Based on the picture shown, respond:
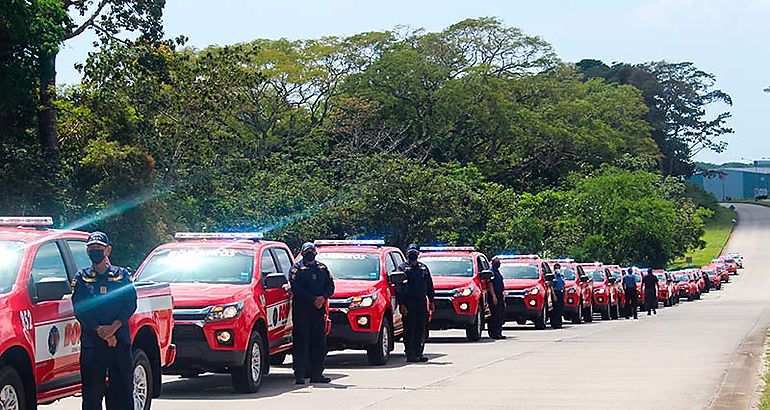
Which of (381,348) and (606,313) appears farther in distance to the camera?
(606,313)

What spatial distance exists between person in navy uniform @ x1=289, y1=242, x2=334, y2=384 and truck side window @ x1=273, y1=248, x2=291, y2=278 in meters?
0.57

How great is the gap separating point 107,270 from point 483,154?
251 feet

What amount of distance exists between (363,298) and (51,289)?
9119 mm

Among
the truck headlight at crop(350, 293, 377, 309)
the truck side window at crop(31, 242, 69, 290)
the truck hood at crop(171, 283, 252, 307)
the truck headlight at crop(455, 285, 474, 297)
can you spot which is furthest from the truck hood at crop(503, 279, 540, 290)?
the truck side window at crop(31, 242, 69, 290)

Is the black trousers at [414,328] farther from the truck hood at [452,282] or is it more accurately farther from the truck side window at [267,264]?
the truck hood at [452,282]

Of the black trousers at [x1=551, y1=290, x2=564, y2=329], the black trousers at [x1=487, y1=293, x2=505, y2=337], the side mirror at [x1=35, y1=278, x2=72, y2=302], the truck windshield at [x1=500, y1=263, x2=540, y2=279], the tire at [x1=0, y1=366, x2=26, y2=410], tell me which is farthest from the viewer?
the black trousers at [x1=551, y1=290, x2=564, y2=329]

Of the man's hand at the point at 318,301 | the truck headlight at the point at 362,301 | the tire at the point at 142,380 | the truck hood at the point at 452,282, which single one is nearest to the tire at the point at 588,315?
the truck hood at the point at 452,282

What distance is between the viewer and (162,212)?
37844 millimetres

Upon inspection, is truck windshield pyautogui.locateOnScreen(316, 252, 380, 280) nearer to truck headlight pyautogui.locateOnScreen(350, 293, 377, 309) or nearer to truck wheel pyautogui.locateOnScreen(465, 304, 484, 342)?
truck headlight pyautogui.locateOnScreen(350, 293, 377, 309)

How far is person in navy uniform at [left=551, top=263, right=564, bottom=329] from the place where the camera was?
107 ft

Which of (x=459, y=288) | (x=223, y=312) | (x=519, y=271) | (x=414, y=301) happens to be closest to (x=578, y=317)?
(x=519, y=271)

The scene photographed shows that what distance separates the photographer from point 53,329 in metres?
10.4

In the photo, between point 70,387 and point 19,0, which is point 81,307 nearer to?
point 70,387

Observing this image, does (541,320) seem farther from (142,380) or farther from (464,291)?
(142,380)
